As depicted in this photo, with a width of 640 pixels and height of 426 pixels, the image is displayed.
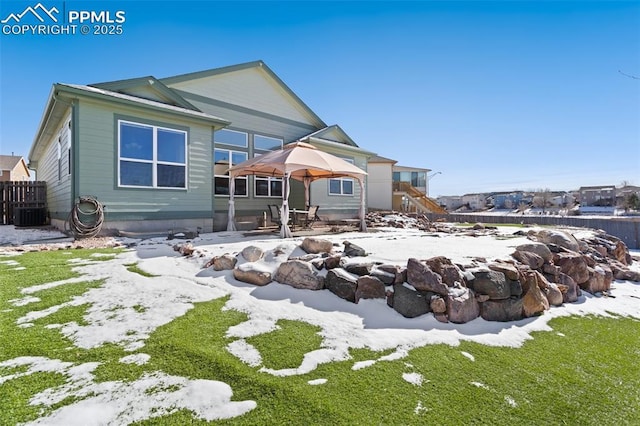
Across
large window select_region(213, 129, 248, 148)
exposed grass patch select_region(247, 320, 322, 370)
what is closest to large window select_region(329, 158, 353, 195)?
large window select_region(213, 129, 248, 148)

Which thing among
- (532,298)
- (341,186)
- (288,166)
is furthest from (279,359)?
(341,186)

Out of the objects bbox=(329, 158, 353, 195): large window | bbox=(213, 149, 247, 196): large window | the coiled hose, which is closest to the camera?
the coiled hose

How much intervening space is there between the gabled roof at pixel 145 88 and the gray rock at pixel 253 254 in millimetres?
6608

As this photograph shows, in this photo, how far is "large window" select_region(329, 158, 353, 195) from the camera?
13.4 m

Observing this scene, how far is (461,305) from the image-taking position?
3170 millimetres

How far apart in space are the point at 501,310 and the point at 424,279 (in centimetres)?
91

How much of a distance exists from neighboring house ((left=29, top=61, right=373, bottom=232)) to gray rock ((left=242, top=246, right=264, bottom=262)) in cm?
486

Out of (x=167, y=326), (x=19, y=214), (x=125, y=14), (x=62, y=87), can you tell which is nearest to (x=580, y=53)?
(x=167, y=326)

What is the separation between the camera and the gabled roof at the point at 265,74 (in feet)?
31.6

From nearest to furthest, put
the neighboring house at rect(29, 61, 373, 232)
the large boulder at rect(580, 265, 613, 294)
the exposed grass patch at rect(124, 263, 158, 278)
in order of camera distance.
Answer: the exposed grass patch at rect(124, 263, 158, 278) → the large boulder at rect(580, 265, 613, 294) → the neighboring house at rect(29, 61, 373, 232)

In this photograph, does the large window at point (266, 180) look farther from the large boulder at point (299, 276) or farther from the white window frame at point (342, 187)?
the large boulder at point (299, 276)

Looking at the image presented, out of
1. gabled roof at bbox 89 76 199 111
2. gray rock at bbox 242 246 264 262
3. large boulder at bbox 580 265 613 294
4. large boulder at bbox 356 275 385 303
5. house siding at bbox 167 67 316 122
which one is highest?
house siding at bbox 167 67 316 122

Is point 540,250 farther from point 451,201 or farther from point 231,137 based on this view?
point 451,201

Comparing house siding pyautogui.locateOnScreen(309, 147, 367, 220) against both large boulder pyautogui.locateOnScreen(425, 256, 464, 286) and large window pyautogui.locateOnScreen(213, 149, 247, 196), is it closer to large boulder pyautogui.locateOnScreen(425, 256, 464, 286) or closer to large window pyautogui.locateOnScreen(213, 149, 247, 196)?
large window pyautogui.locateOnScreen(213, 149, 247, 196)
